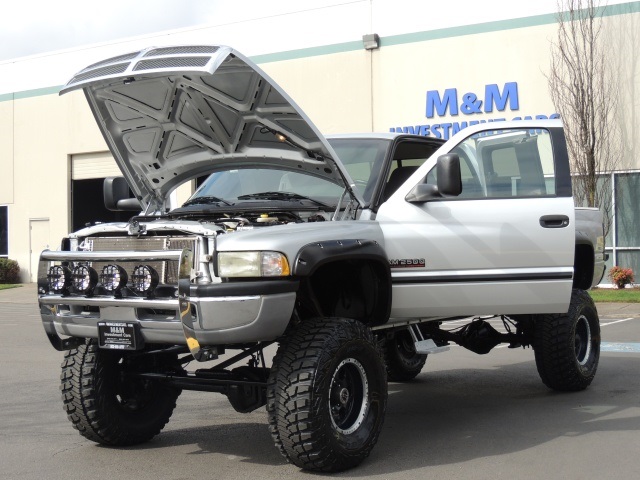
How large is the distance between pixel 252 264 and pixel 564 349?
3.82 meters

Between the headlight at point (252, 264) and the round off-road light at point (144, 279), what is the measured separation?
18.5 inches

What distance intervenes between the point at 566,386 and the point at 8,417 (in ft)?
15.7

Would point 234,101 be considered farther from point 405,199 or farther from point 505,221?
point 505,221

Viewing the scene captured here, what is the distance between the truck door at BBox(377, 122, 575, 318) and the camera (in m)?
6.75

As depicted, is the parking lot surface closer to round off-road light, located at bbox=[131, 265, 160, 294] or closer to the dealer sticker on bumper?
the dealer sticker on bumper

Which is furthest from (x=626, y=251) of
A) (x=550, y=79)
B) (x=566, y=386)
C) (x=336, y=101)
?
(x=566, y=386)

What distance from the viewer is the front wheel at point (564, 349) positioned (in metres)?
8.46

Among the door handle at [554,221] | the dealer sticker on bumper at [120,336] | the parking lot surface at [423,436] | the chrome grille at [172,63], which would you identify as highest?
the chrome grille at [172,63]

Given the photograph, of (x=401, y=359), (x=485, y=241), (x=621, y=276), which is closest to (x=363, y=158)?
(x=485, y=241)

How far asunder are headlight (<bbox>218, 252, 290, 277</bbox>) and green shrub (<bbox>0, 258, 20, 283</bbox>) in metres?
29.1

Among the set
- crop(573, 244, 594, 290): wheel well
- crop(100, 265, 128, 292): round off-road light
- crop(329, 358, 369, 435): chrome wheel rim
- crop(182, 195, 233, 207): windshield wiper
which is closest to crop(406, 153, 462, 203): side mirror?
crop(329, 358, 369, 435): chrome wheel rim

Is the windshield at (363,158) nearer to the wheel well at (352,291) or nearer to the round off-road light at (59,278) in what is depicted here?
the wheel well at (352,291)

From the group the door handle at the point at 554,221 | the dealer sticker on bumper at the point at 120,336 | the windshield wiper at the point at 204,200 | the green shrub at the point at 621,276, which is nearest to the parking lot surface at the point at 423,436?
the dealer sticker on bumper at the point at 120,336

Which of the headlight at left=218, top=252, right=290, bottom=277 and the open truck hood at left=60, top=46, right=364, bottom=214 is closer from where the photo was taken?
the headlight at left=218, top=252, right=290, bottom=277
